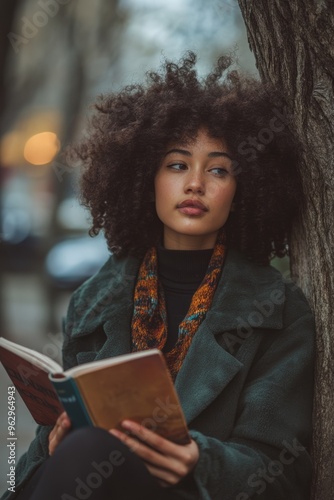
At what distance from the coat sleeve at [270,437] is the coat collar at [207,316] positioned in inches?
4.1

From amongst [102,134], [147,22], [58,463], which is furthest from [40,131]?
[58,463]

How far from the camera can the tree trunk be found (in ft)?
9.45

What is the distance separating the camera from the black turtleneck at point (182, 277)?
3318 mm

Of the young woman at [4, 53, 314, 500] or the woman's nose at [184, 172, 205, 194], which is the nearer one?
the young woman at [4, 53, 314, 500]

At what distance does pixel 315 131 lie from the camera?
2.98m

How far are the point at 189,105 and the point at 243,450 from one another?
4.46 ft

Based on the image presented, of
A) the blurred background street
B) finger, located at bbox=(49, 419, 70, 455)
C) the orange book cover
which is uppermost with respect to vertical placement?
the blurred background street

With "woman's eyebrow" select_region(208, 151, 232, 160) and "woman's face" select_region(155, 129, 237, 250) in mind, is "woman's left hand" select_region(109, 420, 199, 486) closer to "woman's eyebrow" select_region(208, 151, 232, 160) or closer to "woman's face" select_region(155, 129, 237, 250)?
"woman's face" select_region(155, 129, 237, 250)

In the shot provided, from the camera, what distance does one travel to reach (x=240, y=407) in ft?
9.53

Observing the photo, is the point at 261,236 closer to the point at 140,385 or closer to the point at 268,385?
the point at 268,385

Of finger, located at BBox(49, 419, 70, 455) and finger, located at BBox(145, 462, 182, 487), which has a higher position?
finger, located at BBox(49, 419, 70, 455)

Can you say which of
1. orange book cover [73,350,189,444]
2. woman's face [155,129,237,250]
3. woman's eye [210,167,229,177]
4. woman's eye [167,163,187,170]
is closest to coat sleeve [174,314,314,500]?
orange book cover [73,350,189,444]

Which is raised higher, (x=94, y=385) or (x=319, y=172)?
(x=319, y=172)

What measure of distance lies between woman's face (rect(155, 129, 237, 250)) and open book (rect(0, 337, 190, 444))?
2.91 feet
